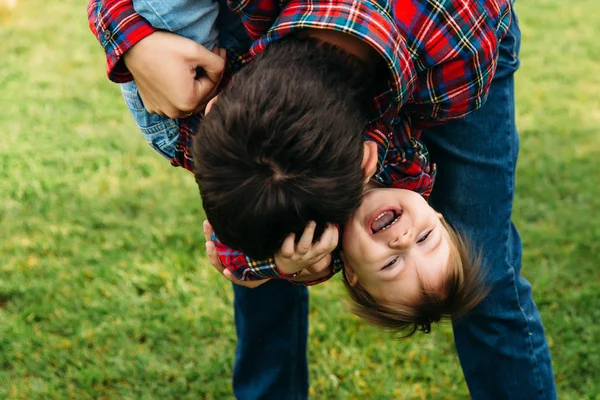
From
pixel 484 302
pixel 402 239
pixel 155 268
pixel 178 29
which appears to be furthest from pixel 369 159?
pixel 155 268

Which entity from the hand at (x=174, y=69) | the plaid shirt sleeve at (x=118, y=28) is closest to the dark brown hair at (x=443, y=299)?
the hand at (x=174, y=69)

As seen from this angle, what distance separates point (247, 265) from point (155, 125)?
0.44 metres

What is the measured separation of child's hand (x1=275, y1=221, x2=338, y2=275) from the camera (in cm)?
162

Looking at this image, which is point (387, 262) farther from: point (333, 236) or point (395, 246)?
point (333, 236)

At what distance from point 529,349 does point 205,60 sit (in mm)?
1360

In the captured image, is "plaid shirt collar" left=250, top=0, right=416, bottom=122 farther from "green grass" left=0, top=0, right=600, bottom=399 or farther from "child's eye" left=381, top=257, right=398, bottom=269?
"green grass" left=0, top=0, right=600, bottom=399

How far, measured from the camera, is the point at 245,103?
59.0 inches

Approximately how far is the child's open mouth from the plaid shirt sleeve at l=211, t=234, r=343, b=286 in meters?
0.18

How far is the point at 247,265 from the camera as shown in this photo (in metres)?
1.94

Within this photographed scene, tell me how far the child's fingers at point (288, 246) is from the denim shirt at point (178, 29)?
502mm

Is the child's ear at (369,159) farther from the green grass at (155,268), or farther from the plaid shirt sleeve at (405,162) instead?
the green grass at (155,268)

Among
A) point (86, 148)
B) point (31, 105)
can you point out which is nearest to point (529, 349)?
point (86, 148)

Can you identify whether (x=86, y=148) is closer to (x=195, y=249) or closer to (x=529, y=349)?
(x=195, y=249)

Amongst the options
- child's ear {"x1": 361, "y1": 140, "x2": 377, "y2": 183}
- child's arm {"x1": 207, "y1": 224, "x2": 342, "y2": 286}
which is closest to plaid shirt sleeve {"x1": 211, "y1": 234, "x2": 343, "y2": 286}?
child's arm {"x1": 207, "y1": 224, "x2": 342, "y2": 286}
